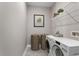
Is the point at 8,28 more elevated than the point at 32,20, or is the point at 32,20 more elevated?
the point at 32,20

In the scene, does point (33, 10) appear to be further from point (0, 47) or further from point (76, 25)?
point (0, 47)

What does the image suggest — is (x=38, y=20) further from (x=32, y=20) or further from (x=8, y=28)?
(x=8, y=28)

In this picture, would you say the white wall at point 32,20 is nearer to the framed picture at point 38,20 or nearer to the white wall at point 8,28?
the framed picture at point 38,20

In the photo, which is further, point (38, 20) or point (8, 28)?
point (38, 20)

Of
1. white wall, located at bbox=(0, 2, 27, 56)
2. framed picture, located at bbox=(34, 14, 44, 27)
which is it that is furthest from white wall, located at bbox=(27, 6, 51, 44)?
white wall, located at bbox=(0, 2, 27, 56)

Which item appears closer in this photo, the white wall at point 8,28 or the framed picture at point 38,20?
the white wall at point 8,28

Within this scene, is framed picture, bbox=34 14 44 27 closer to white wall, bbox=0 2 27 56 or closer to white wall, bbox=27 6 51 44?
white wall, bbox=27 6 51 44

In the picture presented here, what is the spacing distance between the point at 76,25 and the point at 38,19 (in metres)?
2.59

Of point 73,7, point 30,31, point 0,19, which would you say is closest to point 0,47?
point 0,19

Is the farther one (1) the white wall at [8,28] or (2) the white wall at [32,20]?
(2) the white wall at [32,20]

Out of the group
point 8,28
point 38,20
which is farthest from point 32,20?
point 8,28

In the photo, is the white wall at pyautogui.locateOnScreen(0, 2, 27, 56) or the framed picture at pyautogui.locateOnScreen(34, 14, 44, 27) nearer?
the white wall at pyautogui.locateOnScreen(0, 2, 27, 56)

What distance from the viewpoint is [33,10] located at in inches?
170

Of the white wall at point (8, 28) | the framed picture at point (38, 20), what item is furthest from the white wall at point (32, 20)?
the white wall at point (8, 28)
